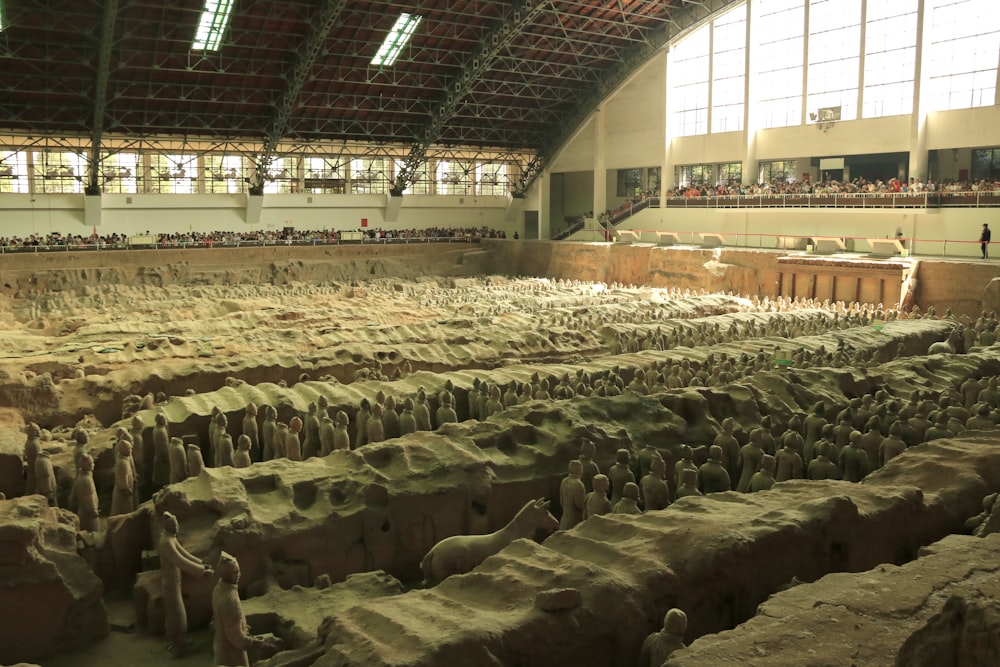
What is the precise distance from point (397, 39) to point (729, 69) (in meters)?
11.2

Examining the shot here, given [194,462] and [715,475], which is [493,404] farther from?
[194,462]

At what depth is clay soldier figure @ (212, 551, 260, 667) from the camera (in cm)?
450

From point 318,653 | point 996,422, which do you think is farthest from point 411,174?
point 318,653

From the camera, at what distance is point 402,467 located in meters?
7.01

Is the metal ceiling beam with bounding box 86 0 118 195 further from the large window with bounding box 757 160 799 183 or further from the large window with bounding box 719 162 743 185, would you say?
the large window with bounding box 757 160 799 183

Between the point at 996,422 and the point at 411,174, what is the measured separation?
25349 mm

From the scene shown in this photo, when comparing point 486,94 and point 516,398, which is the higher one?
point 486,94

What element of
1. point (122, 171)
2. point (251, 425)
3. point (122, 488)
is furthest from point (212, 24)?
point (122, 488)

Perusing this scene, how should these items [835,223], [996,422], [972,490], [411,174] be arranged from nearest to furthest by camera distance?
1. [972,490]
2. [996,422]
3. [835,223]
4. [411,174]

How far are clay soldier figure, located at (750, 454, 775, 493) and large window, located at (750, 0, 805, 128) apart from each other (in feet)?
71.7

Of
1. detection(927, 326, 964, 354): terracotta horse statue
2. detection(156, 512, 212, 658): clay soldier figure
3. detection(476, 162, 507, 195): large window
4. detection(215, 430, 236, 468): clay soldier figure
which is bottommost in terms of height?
detection(156, 512, 212, 658): clay soldier figure

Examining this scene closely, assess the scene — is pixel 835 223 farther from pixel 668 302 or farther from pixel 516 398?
pixel 516 398

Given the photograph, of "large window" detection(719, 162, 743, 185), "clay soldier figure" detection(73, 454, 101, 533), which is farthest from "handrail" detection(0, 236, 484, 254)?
"clay soldier figure" detection(73, 454, 101, 533)

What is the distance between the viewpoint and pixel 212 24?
2152 centimetres
